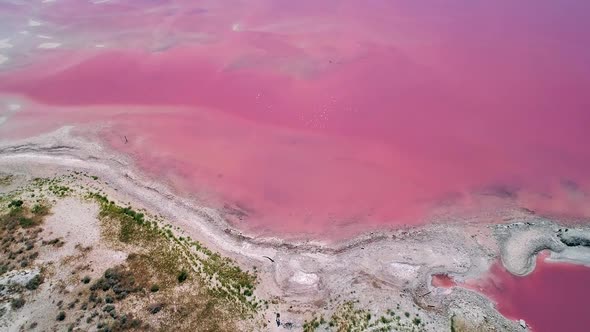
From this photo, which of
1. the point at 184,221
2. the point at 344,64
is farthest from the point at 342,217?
the point at 344,64

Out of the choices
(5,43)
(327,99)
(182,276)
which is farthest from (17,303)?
(5,43)

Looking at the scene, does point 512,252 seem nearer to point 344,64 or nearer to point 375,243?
point 375,243

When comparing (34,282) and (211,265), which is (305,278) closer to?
(211,265)

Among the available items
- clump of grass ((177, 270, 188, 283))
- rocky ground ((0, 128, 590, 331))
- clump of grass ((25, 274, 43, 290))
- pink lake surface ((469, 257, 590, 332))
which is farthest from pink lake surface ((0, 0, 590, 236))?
clump of grass ((25, 274, 43, 290))

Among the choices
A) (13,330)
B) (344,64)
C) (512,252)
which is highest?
(344,64)

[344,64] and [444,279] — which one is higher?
[344,64]

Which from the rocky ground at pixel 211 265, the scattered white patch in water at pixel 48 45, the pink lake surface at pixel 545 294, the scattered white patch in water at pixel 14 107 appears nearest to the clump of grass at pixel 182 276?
the rocky ground at pixel 211 265

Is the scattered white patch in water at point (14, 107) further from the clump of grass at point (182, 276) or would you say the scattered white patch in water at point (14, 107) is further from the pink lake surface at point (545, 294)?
the pink lake surface at point (545, 294)
